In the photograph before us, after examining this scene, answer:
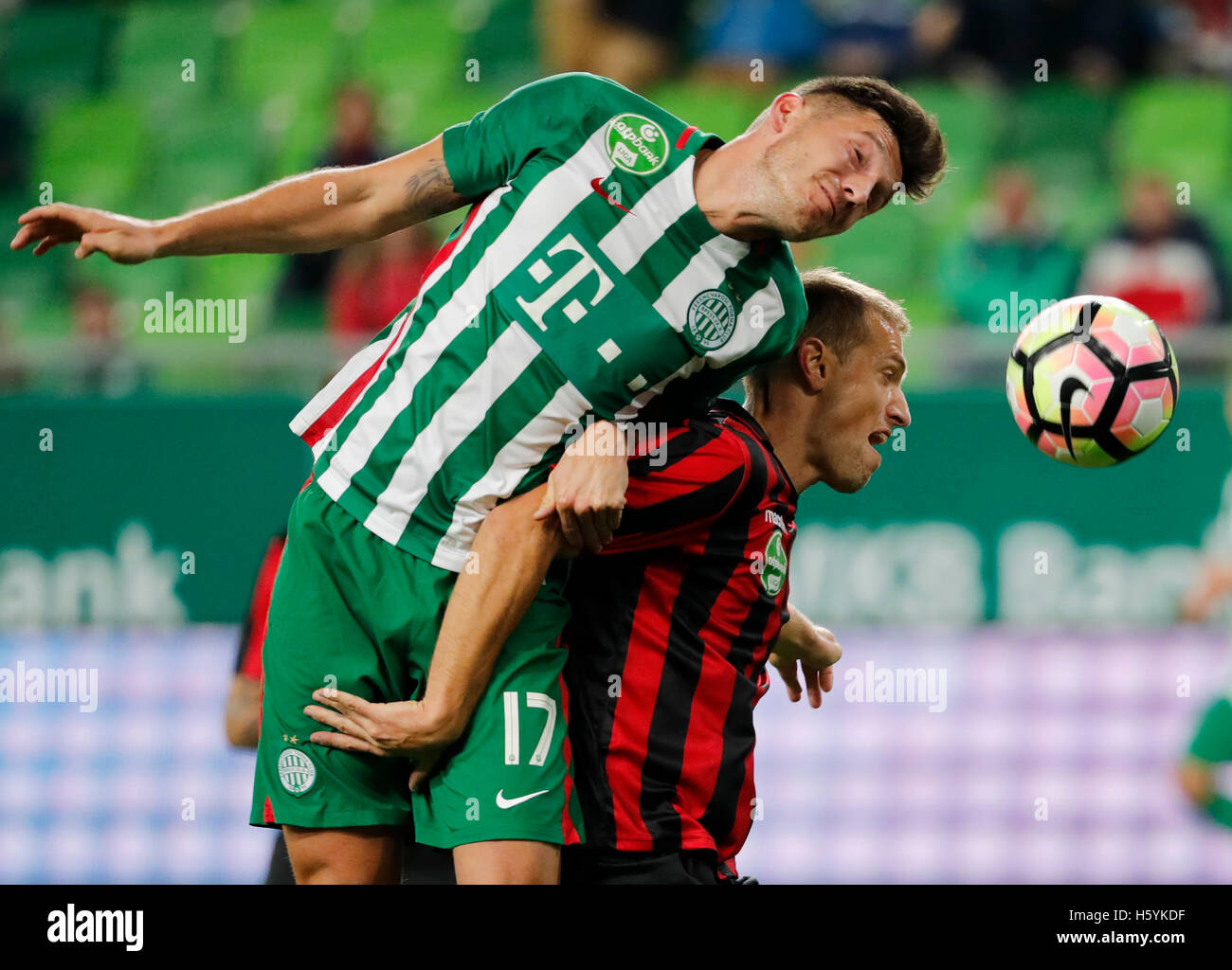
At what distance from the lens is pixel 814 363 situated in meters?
3.64

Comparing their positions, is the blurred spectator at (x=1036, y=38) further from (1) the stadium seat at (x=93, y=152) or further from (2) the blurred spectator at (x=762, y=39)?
(1) the stadium seat at (x=93, y=152)

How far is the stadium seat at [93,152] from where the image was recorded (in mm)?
10844

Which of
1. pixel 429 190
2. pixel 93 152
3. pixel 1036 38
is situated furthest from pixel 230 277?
pixel 429 190

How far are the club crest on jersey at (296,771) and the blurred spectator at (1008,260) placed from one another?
6.70 m

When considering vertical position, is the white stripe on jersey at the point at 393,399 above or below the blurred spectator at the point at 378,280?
below

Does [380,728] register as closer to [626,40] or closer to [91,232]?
[91,232]

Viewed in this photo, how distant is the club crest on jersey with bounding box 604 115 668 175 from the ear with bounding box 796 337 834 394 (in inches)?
24.2

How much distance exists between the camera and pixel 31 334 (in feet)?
32.7

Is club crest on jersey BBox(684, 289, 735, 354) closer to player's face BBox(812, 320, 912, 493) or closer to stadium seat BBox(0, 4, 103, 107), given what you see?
player's face BBox(812, 320, 912, 493)

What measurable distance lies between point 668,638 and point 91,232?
5.07ft

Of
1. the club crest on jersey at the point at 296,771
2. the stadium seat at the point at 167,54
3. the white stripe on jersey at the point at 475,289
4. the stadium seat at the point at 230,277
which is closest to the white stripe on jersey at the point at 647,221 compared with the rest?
the white stripe on jersey at the point at 475,289

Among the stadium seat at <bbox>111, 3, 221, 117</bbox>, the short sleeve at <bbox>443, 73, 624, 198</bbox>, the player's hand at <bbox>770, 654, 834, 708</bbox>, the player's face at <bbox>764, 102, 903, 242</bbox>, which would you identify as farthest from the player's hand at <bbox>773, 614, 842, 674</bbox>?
the stadium seat at <bbox>111, 3, 221, 117</bbox>
